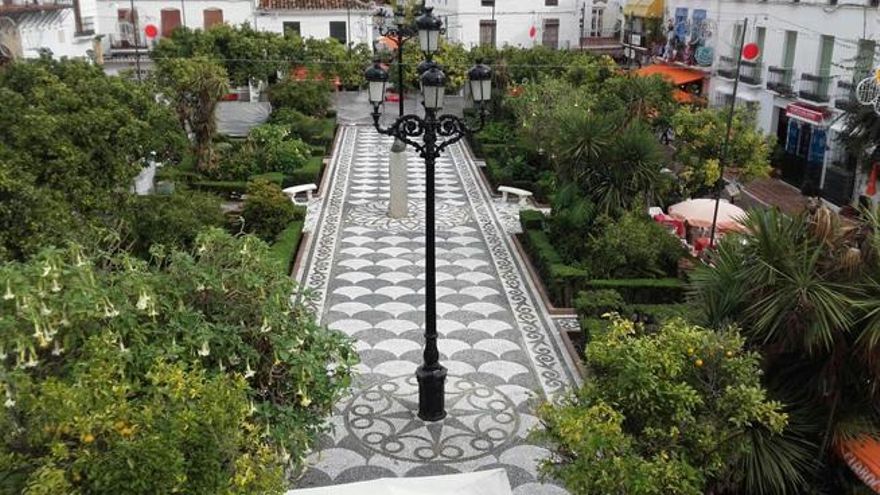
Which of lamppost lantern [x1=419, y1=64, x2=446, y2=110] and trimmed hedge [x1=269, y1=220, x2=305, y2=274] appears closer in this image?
lamppost lantern [x1=419, y1=64, x2=446, y2=110]

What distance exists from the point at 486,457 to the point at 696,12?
26040mm

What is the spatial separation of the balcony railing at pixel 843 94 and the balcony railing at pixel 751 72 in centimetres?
423

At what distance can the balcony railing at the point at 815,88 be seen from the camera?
21656mm

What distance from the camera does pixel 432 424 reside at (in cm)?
927

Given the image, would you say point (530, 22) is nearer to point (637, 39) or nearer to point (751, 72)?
point (637, 39)

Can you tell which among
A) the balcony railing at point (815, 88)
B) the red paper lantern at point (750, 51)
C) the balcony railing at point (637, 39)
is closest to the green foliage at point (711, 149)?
the balcony railing at point (815, 88)

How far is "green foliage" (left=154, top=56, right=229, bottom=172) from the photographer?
19.6m

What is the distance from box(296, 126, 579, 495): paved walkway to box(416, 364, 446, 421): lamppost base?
14 centimetres

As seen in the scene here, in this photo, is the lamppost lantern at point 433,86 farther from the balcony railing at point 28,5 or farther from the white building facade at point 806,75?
the white building facade at point 806,75

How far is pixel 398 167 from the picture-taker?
17.1 m

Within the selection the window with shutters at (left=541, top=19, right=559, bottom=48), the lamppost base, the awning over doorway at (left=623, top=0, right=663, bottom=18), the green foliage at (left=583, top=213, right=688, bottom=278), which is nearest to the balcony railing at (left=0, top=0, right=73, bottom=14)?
the green foliage at (left=583, top=213, right=688, bottom=278)

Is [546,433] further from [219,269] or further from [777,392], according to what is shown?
[219,269]

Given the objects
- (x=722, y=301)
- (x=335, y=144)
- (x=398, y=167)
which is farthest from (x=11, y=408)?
(x=335, y=144)

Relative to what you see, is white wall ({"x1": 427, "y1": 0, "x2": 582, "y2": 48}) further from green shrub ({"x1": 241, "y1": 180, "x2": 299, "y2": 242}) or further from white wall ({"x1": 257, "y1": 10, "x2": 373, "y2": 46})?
green shrub ({"x1": 241, "y1": 180, "x2": 299, "y2": 242})
